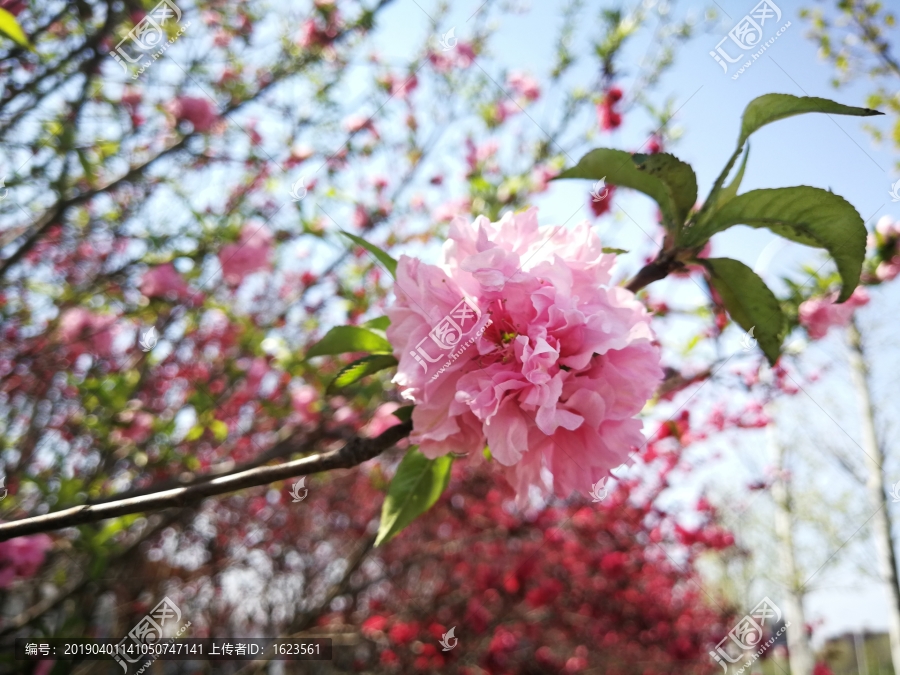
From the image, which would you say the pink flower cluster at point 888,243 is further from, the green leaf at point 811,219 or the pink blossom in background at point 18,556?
the pink blossom in background at point 18,556

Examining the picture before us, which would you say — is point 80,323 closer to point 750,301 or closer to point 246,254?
point 246,254

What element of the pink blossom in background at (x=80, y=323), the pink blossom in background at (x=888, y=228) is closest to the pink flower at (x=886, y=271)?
the pink blossom in background at (x=888, y=228)

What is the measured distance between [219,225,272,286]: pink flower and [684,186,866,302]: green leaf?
3.18 m

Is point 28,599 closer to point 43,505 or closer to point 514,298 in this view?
point 43,505

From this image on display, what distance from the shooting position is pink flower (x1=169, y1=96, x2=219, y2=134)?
3246mm

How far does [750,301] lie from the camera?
88 cm

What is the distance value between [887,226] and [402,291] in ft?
7.70

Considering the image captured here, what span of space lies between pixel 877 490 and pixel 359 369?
936 cm

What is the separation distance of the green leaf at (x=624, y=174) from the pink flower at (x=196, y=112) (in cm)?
293

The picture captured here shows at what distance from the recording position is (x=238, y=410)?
4.63m

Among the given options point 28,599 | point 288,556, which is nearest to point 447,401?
point 28,599

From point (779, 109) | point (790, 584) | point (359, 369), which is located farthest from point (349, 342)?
point (790, 584)

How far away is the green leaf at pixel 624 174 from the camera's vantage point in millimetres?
903

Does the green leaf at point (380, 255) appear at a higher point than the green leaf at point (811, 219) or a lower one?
higher
